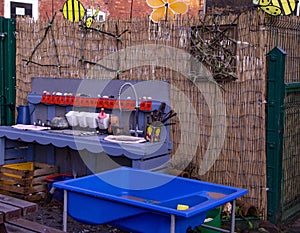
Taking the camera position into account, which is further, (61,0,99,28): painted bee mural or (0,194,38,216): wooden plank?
(61,0,99,28): painted bee mural

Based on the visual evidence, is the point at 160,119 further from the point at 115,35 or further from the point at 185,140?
the point at 115,35

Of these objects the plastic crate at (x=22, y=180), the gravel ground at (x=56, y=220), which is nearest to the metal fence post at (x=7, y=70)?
the plastic crate at (x=22, y=180)

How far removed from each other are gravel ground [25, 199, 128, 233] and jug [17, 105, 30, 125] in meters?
1.30

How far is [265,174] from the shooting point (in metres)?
5.63

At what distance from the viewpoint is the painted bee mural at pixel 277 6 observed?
571 centimetres

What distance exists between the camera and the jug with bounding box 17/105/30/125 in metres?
6.97

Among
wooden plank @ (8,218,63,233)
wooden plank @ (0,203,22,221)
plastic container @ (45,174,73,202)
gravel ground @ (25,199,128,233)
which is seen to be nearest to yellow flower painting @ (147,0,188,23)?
plastic container @ (45,174,73,202)

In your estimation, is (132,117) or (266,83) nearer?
(266,83)

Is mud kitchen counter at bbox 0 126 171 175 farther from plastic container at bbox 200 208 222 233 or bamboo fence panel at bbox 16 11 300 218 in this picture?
plastic container at bbox 200 208 222 233

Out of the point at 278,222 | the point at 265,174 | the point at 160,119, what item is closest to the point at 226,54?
the point at 160,119

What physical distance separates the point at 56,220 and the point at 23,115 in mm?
1927

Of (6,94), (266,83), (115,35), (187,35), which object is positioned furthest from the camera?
(6,94)

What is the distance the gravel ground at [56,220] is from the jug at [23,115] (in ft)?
4.27

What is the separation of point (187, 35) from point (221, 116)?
43.3 inches
